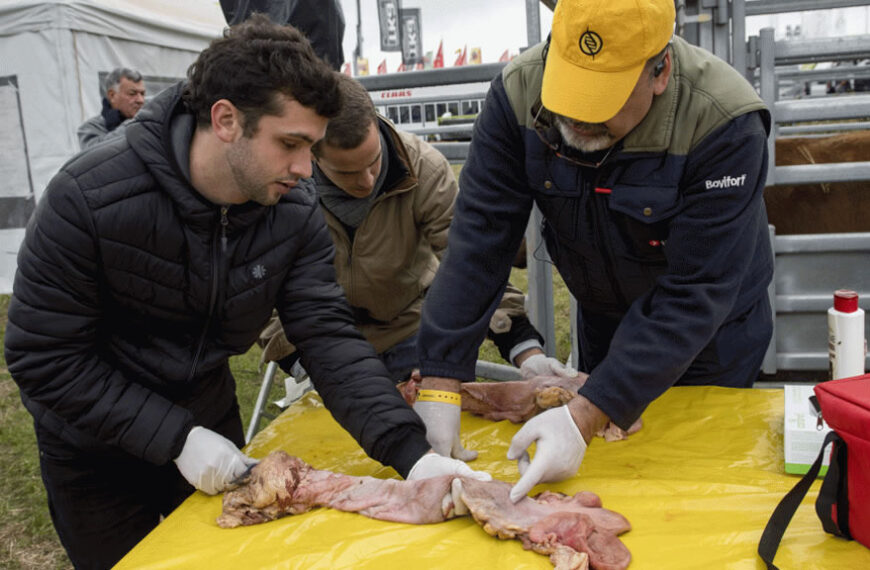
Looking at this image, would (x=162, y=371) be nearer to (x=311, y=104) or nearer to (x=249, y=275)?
(x=249, y=275)

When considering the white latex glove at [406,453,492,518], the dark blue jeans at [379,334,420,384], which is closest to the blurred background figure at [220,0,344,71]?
the dark blue jeans at [379,334,420,384]

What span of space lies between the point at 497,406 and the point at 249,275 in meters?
0.92

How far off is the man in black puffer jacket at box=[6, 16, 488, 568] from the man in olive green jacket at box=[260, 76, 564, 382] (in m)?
0.61

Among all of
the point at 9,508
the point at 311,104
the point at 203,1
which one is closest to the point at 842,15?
the point at 203,1

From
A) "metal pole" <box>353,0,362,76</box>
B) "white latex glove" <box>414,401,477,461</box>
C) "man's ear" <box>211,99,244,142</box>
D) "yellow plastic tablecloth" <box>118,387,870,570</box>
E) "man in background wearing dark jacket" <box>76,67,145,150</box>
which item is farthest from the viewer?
"metal pole" <box>353,0,362,76</box>

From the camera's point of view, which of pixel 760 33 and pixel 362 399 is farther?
pixel 760 33

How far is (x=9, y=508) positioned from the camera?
14.0 feet

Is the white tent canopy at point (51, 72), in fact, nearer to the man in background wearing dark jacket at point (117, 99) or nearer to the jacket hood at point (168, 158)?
the man in background wearing dark jacket at point (117, 99)

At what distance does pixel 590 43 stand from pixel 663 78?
0.95 ft

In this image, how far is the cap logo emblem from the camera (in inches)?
70.1

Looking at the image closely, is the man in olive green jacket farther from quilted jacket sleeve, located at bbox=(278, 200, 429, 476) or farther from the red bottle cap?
the red bottle cap

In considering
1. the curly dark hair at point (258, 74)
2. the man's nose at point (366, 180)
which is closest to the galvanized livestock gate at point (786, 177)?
the man's nose at point (366, 180)

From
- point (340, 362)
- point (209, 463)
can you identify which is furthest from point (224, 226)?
point (209, 463)

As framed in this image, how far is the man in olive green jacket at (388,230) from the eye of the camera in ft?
9.46
